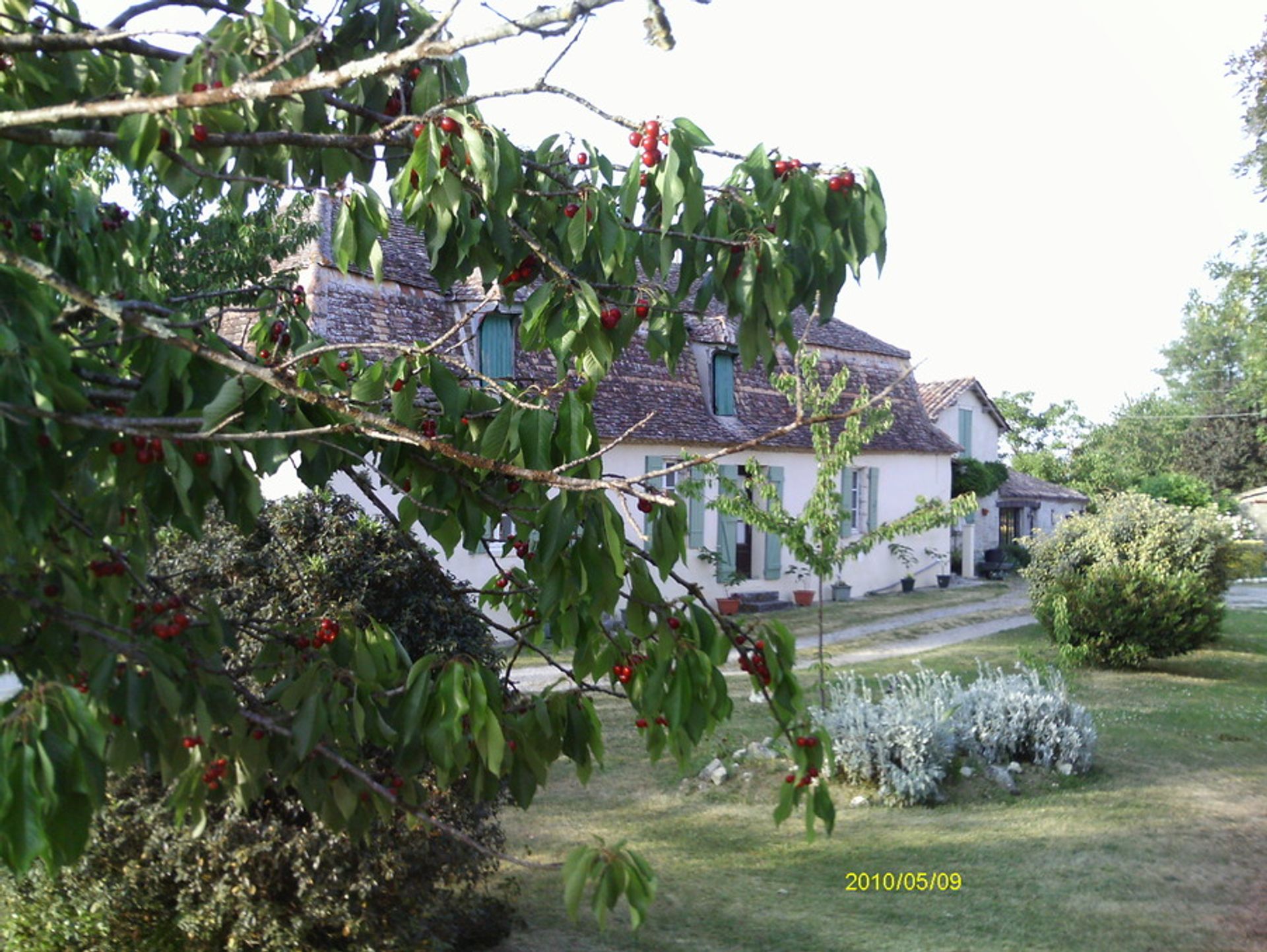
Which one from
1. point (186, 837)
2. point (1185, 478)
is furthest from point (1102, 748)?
point (1185, 478)

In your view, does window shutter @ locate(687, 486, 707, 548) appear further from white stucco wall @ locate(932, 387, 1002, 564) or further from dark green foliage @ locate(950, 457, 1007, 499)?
dark green foliage @ locate(950, 457, 1007, 499)

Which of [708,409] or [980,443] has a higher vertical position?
[980,443]

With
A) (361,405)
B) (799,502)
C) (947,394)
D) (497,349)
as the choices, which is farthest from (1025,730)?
(947,394)

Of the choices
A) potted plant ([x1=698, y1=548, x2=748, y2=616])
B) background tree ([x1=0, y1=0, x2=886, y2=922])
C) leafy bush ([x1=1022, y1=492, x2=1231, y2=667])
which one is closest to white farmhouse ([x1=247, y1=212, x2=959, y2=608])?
potted plant ([x1=698, y1=548, x2=748, y2=616])

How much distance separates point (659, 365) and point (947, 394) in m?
12.2

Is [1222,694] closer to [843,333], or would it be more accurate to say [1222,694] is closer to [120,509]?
[843,333]

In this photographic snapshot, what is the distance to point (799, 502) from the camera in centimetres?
2245

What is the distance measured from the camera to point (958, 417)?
3028 cm

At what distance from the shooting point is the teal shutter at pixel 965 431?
3036cm

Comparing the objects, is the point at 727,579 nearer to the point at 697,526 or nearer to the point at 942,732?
the point at 697,526

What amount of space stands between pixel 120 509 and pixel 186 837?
2.85 m

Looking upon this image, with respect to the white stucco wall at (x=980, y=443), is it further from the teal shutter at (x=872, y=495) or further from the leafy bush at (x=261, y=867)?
the leafy bush at (x=261, y=867)

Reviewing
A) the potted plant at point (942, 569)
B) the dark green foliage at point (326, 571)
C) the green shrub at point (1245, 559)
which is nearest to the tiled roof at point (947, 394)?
the potted plant at point (942, 569)

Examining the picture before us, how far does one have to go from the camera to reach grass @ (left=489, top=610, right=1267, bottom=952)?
6461 mm
